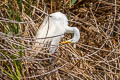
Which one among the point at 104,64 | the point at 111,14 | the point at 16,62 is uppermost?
the point at 111,14

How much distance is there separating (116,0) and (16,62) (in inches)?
39.1

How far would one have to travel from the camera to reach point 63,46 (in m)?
1.93

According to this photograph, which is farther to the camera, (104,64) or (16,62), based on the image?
(104,64)

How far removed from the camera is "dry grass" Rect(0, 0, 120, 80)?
5.36 feet

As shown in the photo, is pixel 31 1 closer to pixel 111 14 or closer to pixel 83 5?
pixel 83 5

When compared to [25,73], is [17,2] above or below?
above

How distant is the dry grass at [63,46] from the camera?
1.63 meters

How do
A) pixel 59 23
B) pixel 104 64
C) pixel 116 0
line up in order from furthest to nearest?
pixel 116 0 < pixel 104 64 < pixel 59 23

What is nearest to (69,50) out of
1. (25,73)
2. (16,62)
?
(25,73)

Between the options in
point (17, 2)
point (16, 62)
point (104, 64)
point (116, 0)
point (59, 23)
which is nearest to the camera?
point (16, 62)

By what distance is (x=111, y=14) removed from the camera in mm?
2283

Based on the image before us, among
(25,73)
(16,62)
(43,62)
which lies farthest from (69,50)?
(16,62)

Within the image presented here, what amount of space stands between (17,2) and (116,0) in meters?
0.76

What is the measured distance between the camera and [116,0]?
2.28 metres
